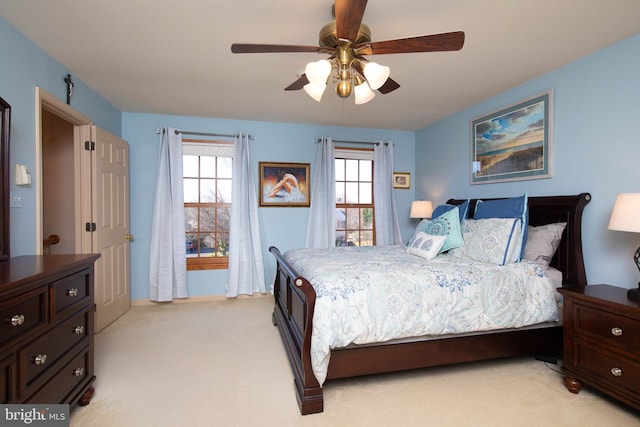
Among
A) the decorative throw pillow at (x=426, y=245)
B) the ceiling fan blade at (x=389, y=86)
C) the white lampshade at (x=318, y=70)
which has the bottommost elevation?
the decorative throw pillow at (x=426, y=245)

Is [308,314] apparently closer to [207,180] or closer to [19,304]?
[19,304]

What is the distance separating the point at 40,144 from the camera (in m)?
2.35

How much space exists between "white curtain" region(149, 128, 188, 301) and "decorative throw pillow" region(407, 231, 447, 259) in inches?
112

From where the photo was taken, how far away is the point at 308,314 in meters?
1.88

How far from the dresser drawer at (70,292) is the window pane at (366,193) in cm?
356

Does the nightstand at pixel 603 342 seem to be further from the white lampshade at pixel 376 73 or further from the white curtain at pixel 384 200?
the white curtain at pixel 384 200

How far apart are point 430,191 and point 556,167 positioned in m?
1.84

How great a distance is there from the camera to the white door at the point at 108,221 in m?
3.08

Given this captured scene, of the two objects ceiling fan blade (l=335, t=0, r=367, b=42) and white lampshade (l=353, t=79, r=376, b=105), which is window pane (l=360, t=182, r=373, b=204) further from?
ceiling fan blade (l=335, t=0, r=367, b=42)

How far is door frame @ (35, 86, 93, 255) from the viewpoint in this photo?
230 cm

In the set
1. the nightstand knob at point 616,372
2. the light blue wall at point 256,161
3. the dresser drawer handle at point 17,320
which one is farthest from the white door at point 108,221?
the nightstand knob at point 616,372

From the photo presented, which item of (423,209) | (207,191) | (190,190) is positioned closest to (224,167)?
(207,191)

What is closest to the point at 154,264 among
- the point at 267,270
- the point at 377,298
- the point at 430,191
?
the point at 267,270

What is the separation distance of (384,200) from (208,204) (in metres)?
2.46
